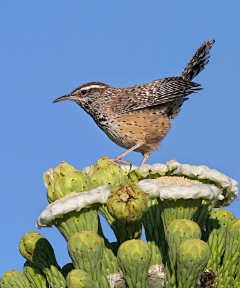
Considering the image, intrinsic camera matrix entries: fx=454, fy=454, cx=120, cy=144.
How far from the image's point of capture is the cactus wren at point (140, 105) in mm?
6184

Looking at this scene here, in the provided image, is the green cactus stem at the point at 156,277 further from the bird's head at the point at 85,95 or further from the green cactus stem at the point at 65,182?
the bird's head at the point at 85,95

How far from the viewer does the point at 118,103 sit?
6535mm

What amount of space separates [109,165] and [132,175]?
191 millimetres

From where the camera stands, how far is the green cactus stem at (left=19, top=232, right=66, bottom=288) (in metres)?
2.98

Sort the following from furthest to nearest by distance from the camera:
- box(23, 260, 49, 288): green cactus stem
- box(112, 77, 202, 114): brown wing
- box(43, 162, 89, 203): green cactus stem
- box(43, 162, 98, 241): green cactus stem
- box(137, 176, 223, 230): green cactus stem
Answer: box(112, 77, 202, 114): brown wing < box(23, 260, 49, 288): green cactus stem < box(43, 162, 89, 203): green cactus stem < box(43, 162, 98, 241): green cactus stem < box(137, 176, 223, 230): green cactus stem

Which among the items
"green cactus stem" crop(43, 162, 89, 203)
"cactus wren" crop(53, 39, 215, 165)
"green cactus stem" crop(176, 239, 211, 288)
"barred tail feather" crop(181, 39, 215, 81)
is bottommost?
"green cactus stem" crop(176, 239, 211, 288)

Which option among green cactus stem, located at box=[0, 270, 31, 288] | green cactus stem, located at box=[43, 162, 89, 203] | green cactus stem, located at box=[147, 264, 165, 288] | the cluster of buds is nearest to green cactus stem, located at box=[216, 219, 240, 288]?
the cluster of buds

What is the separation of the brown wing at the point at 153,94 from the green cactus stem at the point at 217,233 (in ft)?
9.82

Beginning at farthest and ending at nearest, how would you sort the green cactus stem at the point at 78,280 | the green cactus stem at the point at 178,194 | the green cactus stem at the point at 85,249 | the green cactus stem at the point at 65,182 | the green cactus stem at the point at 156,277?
the green cactus stem at the point at 65,182 → the green cactus stem at the point at 156,277 → the green cactus stem at the point at 178,194 → the green cactus stem at the point at 85,249 → the green cactus stem at the point at 78,280

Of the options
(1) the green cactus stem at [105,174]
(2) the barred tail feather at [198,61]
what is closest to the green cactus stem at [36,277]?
(1) the green cactus stem at [105,174]

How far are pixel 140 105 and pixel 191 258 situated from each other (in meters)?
4.13

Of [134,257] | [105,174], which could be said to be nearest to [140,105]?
[105,174]

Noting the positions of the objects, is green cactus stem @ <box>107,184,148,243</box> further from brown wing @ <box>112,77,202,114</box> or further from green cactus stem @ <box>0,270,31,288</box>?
brown wing @ <box>112,77,202,114</box>

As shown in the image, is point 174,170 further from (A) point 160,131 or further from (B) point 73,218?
(A) point 160,131
